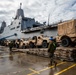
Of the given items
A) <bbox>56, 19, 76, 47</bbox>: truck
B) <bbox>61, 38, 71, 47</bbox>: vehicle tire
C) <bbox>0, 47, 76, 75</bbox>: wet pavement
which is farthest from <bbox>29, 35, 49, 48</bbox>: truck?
<bbox>0, 47, 76, 75</bbox>: wet pavement

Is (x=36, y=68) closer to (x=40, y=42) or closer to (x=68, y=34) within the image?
(x=68, y=34)

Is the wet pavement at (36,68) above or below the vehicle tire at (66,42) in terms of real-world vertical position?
below

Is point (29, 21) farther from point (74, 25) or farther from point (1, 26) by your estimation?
point (74, 25)

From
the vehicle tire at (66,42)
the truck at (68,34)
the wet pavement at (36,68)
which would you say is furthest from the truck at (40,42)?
the wet pavement at (36,68)

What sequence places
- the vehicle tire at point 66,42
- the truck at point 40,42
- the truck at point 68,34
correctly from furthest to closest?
the truck at point 40,42, the vehicle tire at point 66,42, the truck at point 68,34

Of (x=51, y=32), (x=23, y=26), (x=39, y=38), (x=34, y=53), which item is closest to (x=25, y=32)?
(x=23, y=26)

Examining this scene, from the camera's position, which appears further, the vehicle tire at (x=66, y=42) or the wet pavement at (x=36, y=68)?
the vehicle tire at (x=66, y=42)

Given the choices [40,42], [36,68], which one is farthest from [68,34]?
[36,68]

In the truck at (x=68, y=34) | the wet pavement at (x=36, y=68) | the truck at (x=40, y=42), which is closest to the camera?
the wet pavement at (x=36, y=68)

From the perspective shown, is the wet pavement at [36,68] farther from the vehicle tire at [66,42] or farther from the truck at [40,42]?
the truck at [40,42]

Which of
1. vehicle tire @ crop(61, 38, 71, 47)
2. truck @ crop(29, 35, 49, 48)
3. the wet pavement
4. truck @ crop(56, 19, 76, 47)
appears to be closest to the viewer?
the wet pavement

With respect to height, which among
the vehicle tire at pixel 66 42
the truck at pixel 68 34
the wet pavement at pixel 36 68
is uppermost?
the truck at pixel 68 34

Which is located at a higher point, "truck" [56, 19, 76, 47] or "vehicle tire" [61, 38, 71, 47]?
"truck" [56, 19, 76, 47]

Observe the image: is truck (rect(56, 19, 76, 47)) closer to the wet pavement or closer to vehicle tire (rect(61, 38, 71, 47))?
vehicle tire (rect(61, 38, 71, 47))
